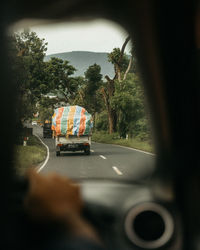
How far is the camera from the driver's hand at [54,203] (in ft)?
2.79

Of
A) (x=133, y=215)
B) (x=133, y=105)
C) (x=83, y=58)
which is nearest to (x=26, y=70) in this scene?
(x=83, y=58)

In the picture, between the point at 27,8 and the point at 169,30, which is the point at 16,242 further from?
the point at 169,30

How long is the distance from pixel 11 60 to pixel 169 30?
0.62 m

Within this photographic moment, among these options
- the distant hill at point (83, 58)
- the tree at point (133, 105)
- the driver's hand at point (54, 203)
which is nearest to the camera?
the driver's hand at point (54, 203)

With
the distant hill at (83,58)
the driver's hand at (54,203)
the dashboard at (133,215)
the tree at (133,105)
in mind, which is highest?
the distant hill at (83,58)

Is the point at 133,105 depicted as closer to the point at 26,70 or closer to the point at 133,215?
the point at 26,70

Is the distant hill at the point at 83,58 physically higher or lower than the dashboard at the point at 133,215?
higher

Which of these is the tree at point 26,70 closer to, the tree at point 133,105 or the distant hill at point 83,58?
the distant hill at point 83,58

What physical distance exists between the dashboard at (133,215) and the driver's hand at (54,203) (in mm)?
194

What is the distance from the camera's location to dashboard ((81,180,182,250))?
1147 millimetres

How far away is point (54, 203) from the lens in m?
0.86

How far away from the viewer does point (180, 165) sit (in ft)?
4.34

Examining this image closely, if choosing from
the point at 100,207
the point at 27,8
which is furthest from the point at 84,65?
the point at 100,207

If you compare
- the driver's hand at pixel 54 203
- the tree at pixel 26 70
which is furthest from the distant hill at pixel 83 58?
the driver's hand at pixel 54 203
